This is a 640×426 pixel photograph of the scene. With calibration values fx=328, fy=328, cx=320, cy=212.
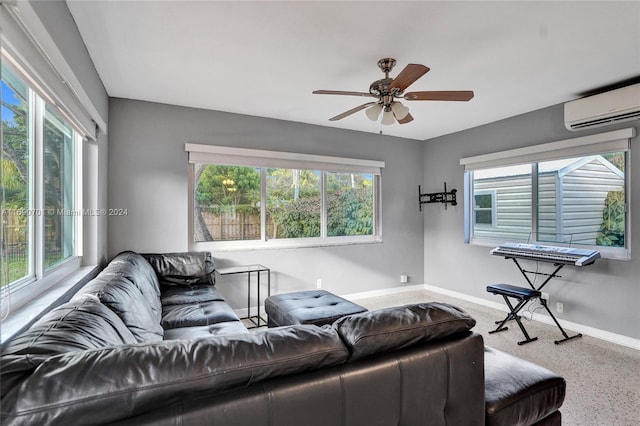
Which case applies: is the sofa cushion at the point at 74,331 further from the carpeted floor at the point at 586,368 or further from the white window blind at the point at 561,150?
the white window blind at the point at 561,150

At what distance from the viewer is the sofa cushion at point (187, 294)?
2738mm

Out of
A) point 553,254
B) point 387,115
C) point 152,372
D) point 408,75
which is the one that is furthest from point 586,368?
point 152,372

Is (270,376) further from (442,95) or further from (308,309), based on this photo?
(442,95)

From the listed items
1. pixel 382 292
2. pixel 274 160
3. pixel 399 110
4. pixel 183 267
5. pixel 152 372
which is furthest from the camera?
pixel 382 292

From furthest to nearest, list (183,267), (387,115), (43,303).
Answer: (183,267) < (387,115) < (43,303)

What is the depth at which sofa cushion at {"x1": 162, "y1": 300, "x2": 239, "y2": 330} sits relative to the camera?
230 centimetres

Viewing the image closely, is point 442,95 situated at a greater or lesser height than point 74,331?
greater

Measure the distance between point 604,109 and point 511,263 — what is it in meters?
1.92

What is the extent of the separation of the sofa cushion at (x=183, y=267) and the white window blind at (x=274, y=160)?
109 cm

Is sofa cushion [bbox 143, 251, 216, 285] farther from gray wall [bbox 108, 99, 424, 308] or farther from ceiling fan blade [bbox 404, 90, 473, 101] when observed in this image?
ceiling fan blade [bbox 404, 90, 473, 101]

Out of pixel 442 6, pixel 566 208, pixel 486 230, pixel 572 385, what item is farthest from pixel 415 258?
pixel 442 6

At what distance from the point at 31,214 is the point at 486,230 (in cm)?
472

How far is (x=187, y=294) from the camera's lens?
2910 mm

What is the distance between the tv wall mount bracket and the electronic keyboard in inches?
48.9
